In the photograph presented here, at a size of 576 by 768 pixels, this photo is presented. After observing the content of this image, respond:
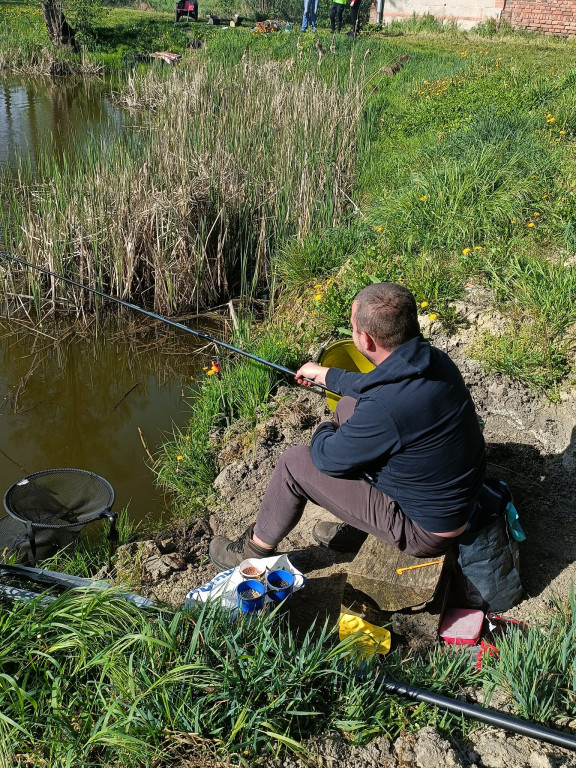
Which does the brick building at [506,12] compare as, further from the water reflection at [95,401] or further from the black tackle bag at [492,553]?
the black tackle bag at [492,553]

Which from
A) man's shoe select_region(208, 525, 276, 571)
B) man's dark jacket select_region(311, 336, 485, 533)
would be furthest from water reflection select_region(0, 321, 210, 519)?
man's dark jacket select_region(311, 336, 485, 533)

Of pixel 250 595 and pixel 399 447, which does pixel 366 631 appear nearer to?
pixel 250 595

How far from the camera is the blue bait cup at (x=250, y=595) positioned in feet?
8.52

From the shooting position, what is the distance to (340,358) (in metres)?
3.70

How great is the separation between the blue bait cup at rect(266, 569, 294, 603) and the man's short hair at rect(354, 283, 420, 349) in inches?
39.6

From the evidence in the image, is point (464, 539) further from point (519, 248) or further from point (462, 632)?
point (519, 248)

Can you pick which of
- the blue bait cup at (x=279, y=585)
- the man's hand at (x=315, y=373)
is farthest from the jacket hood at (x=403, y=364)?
the blue bait cup at (x=279, y=585)

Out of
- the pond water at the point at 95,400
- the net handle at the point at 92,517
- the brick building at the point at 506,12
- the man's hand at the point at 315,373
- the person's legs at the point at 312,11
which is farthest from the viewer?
the brick building at the point at 506,12

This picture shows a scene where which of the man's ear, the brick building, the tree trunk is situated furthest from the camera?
the brick building

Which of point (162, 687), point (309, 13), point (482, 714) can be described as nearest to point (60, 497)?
point (162, 687)

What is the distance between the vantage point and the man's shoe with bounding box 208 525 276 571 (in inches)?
122

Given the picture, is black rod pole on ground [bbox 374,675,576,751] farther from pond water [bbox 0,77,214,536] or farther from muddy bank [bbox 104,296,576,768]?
pond water [bbox 0,77,214,536]

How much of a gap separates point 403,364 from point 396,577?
0.85 metres

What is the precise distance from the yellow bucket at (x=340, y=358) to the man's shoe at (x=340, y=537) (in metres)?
0.64
